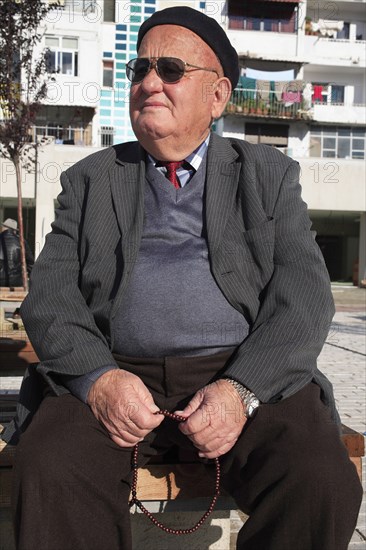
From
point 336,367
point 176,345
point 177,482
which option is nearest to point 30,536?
point 177,482

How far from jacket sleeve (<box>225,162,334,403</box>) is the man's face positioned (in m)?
0.39

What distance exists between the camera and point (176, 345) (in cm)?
230

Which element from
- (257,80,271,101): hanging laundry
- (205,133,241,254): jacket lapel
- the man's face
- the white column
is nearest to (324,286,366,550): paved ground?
(205,133,241,254): jacket lapel

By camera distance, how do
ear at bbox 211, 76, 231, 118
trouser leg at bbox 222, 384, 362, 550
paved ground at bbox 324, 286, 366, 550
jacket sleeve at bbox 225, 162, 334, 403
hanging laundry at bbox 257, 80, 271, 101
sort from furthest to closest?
hanging laundry at bbox 257, 80, 271, 101 → paved ground at bbox 324, 286, 366, 550 → ear at bbox 211, 76, 231, 118 → jacket sleeve at bbox 225, 162, 334, 403 → trouser leg at bbox 222, 384, 362, 550

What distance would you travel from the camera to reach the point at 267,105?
122 feet

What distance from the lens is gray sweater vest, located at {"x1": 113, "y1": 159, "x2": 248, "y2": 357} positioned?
7.57 ft

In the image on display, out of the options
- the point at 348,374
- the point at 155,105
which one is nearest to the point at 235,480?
the point at 155,105

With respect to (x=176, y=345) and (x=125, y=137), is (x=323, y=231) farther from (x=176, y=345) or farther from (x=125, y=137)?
(x=176, y=345)

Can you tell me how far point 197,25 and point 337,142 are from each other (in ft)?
127

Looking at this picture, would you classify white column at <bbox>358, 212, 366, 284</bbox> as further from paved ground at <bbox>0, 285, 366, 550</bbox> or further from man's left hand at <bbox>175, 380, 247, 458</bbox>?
man's left hand at <bbox>175, 380, 247, 458</bbox>

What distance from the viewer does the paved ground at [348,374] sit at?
334cm

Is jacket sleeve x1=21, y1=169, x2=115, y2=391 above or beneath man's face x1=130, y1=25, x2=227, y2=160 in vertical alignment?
beneath

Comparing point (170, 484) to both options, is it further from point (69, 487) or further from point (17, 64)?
point (17, 64)

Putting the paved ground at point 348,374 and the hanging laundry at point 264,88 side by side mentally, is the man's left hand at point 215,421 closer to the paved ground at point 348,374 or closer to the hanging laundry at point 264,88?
the paved ground at point 348,374
